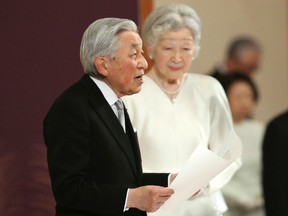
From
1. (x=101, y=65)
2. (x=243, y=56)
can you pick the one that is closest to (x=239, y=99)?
(x=243, y=56)

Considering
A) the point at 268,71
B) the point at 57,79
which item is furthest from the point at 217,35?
the point at 57,79

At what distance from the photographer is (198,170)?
306 cm

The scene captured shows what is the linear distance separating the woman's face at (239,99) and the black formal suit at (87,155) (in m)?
2.95

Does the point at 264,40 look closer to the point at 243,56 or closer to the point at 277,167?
the point at 243,56

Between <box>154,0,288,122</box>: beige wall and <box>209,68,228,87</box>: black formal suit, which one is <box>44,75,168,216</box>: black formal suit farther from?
<box>154,0,288,122</box>: beige wall

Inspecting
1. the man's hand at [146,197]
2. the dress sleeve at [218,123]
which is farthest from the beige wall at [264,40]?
the man's hand at [146,197]

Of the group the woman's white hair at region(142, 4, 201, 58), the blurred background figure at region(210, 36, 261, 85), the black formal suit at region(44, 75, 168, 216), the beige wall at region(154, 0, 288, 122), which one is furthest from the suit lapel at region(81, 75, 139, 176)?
the blurred background figure at region(210, 36, 261, 85)

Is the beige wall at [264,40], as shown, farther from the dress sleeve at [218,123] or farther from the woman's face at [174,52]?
the woman's face at [174,52]

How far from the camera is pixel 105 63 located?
3021 millimetres

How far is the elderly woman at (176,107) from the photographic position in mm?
3674

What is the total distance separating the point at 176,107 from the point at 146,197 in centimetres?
101

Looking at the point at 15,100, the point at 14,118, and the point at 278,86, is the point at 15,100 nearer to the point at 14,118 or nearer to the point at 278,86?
the point at 14,118

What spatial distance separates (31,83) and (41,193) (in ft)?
1.78

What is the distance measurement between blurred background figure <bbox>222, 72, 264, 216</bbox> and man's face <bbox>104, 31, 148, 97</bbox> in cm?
267
